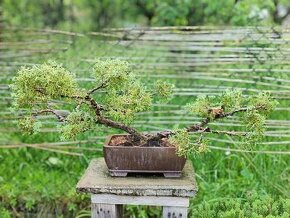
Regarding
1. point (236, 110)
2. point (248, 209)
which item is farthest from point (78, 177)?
point (236, 110)

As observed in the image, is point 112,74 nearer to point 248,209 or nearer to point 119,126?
point 119,126

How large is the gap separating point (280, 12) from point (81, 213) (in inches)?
229

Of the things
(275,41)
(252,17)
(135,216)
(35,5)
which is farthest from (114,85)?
(35,5)

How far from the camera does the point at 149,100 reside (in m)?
2.52

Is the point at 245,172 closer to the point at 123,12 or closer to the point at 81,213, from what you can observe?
the point at 81,213

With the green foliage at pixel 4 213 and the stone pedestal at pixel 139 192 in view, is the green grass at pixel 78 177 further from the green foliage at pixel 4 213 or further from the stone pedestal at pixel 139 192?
the stone pedestal at pixel 139 192

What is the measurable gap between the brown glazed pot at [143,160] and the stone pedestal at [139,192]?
0.04m

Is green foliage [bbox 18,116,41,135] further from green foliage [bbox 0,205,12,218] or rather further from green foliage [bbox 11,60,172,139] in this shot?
green foliage [bbox 0,205,12,218]

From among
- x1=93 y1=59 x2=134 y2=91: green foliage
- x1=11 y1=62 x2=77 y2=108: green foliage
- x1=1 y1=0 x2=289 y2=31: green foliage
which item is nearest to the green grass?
x1=93 y1=59 x2=134 y2=91: green foliage

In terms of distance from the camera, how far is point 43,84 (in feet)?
7.86

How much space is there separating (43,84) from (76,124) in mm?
220

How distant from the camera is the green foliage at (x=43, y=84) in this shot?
93.8 inches

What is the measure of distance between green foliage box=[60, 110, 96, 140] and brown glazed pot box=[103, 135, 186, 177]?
145mm

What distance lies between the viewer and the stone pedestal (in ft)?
8.21
